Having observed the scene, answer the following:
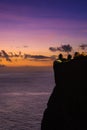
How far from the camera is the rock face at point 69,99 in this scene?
44.7 meters

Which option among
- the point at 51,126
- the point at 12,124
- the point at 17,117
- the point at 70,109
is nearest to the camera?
the point at 70,109

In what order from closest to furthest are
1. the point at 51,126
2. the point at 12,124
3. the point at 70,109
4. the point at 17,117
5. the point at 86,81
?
the point at 86,81
the point at 70,109
the point at 51,126
the point at 12,124
the point at 17,117

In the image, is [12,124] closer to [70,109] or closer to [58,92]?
[58,92]

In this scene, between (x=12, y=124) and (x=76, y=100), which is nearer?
(x=76, y=100)

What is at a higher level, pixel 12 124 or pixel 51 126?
pixel 51 126

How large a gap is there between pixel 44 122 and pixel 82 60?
58.4 feet

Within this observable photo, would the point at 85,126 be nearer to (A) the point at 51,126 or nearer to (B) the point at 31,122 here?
(A) the point at 51,126

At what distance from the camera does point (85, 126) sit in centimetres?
4450

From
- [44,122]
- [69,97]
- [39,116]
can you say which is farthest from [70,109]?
[39,116]

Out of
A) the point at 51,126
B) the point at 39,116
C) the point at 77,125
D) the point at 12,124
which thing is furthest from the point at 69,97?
the point at 39,116

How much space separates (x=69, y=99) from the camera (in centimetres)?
4847

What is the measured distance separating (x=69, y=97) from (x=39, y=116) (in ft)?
208

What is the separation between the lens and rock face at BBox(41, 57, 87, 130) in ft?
147

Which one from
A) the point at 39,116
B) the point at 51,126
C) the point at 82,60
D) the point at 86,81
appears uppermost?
the point at 82,60
